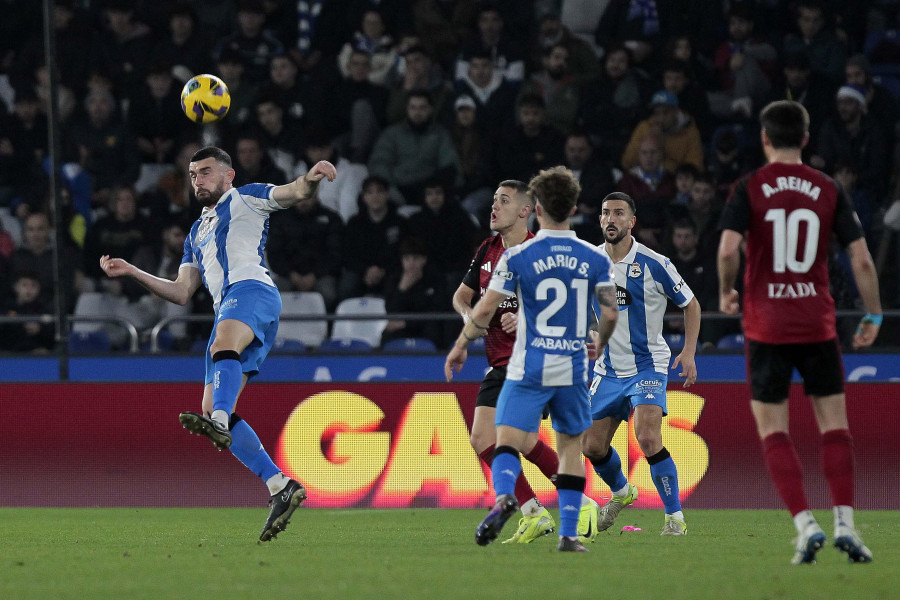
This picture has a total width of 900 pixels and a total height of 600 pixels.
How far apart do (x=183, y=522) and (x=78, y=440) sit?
2478mm

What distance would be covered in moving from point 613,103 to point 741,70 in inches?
54.6

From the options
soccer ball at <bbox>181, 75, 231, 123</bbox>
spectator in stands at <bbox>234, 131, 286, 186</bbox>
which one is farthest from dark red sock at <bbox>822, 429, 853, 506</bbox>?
spectator in stands at <bbox>234, 131, 286, 186</bbox>

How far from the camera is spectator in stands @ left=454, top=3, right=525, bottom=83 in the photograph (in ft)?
48.4

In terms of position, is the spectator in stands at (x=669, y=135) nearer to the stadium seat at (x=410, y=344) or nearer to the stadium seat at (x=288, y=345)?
the stadium seat at (x=410, y=344)

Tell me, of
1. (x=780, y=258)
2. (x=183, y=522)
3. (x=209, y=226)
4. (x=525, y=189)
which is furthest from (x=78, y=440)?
(x=780, y=258)

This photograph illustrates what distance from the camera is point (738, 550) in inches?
271

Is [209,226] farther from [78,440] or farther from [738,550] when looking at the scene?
[78,440]

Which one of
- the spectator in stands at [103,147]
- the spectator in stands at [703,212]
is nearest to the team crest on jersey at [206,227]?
the spectator in stands at [703,212]

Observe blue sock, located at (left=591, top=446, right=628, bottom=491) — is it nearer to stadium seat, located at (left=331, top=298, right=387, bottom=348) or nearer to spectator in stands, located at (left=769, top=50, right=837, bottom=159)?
stadium seat, located at (left=331, top=298, right=387, bottom=348)

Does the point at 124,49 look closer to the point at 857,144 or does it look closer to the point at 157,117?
the point at 157,117

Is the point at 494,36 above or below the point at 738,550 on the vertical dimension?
above

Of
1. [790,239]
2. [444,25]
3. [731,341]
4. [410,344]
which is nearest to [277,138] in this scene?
[444,25]

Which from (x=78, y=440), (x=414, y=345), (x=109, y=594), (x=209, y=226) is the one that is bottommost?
(x=78, y=440)

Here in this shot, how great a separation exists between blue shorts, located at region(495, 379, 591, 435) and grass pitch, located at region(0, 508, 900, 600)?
62cm
